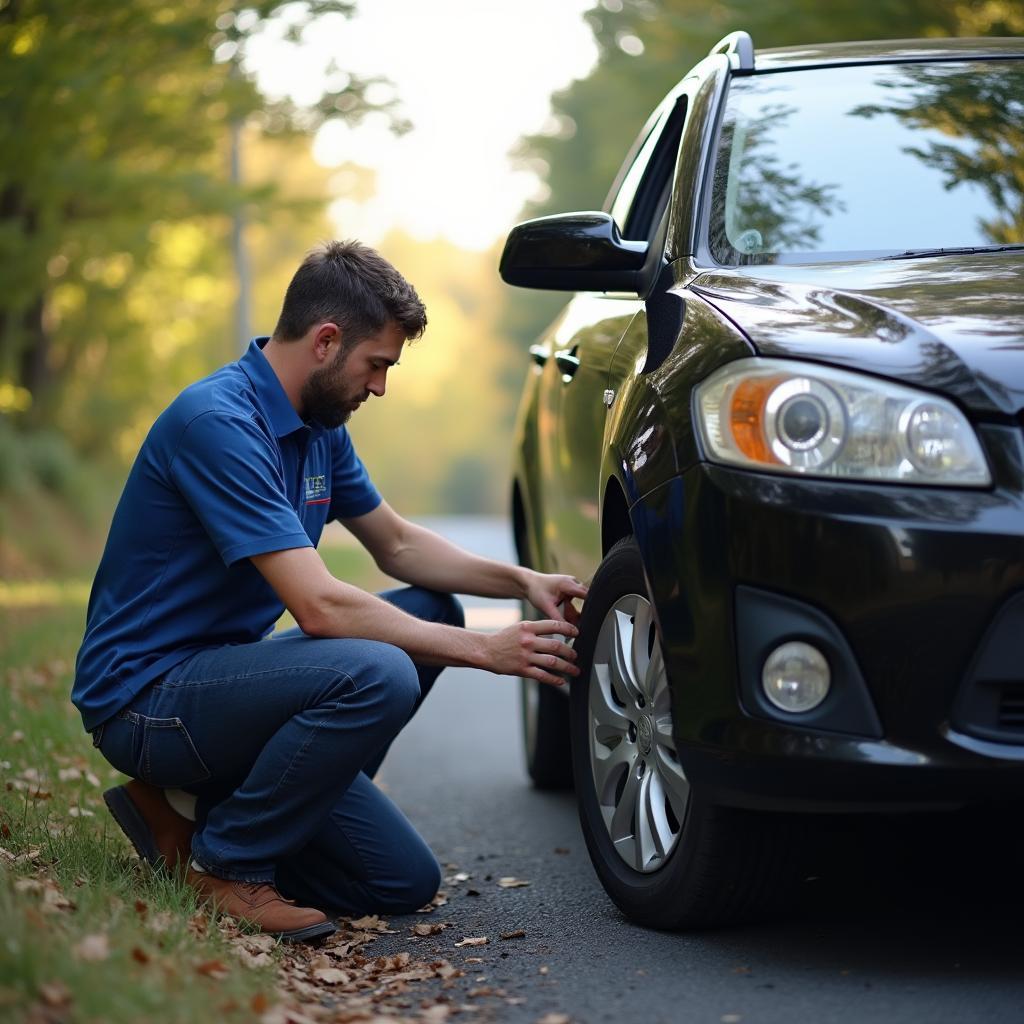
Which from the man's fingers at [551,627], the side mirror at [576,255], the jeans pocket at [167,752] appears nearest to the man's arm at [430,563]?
the man's fingers at [551,627]

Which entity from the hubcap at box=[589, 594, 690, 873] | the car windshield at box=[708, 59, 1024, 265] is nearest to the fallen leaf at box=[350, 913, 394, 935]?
the hubcap at box=[589, 594, 690, 873]

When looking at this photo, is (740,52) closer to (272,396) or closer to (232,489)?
(272,396)

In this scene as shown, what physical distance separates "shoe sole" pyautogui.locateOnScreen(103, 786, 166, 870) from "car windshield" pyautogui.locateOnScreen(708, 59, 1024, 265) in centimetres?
194

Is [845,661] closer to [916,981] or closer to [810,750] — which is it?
[810,750]

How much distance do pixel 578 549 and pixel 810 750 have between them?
1.53 metres

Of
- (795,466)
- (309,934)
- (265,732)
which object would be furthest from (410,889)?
(795,466)

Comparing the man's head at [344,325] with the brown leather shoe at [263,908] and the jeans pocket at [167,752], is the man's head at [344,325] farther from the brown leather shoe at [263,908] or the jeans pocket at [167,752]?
the brown leather shoe at [263,908]

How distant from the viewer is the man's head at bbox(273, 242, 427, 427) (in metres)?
4.11

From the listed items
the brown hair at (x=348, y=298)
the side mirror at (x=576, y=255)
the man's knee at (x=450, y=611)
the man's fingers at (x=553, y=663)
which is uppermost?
the side mirror at (x=576, y=255)

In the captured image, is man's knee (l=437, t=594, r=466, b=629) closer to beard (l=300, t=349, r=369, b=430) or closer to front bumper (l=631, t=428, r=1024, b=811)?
beard (l=300, t=349, r=369, b=430)

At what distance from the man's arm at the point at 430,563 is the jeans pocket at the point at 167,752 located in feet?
2.99

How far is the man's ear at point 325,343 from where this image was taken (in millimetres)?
4117

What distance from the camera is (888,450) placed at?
293cm

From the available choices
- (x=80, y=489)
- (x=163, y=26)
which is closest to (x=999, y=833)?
(x=163, y=26)
